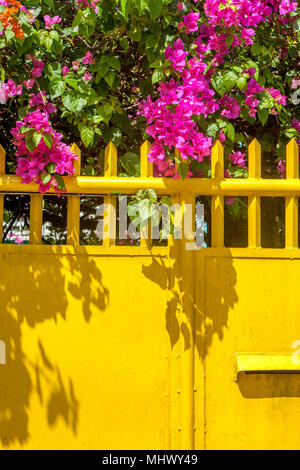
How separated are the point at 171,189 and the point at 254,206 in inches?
17.6

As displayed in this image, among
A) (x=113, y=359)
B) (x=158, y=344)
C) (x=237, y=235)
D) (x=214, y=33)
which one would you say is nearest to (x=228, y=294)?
(x=158, y=344)

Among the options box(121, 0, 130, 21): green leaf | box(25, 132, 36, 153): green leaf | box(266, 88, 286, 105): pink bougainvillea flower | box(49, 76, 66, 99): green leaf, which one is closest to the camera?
box(121, 0, 130, 21): green leaf

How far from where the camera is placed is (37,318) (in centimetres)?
258

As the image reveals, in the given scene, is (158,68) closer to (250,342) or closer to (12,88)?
(12,88)

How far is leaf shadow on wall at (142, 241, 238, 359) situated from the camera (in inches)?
102

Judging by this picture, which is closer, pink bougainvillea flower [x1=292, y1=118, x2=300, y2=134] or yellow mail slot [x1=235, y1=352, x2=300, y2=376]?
yellow mail slot [x1=235, y1=352, x2=300, y2=376]

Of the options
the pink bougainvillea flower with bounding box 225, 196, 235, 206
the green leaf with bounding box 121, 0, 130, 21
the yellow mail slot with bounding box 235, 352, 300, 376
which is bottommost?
the yellow mail slot with bounding box 235, 352, 300, 376

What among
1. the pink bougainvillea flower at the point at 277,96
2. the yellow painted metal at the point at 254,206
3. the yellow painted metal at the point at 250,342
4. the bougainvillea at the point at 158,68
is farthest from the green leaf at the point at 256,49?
the yellow painted metal at the point at 250,342

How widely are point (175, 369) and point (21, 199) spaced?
5.96ft

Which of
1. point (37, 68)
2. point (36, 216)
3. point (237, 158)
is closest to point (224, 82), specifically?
point (237, 158)

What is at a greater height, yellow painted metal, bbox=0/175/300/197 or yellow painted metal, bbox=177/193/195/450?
yellow painted metal, bbox=0/175/300/197

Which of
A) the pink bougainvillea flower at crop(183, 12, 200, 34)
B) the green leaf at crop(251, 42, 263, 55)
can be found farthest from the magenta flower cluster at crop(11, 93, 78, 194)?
the green leaf at crop(251, 42, 263, 55)

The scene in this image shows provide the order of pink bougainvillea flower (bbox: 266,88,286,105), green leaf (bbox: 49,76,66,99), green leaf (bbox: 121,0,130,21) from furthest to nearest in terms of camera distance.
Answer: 1. pink bougainvillea flower (bbox: 266,88,286,105)
2. green leaf (bbox: 49,76,66,99)
3. green leaf (bbox: 121,0,130,21)

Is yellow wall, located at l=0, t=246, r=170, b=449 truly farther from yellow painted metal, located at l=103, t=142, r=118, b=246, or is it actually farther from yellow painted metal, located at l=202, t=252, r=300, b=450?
yellow painted metal, located at l=202, t=252, r=300, b=450
